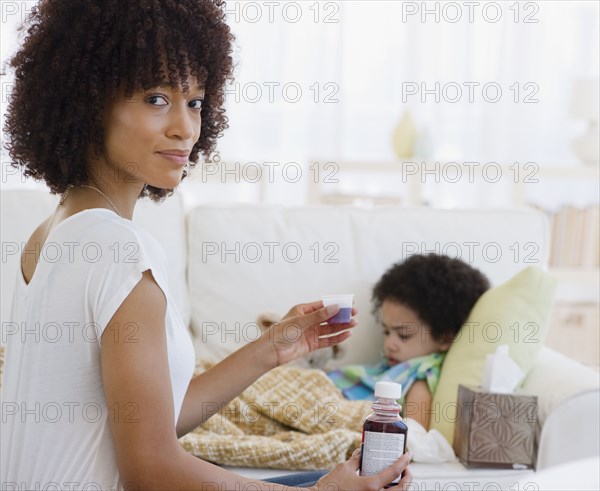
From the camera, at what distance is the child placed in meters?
2.18

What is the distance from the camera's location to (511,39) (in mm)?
4695

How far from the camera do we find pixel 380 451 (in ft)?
3.65

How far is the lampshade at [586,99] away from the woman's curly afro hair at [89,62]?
3274 millimetres

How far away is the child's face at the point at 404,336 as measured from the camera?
220 centimetres

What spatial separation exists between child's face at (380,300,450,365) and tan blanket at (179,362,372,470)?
0.67 feet

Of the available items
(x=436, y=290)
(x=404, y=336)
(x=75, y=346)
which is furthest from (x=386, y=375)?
(x=75, y=346)

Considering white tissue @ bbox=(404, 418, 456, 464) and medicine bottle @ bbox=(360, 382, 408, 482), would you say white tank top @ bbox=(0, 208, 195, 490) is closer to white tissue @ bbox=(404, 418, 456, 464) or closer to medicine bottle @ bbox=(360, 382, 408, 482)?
Result: medicine bottle @ bbox=(360, 382, 408, 482)

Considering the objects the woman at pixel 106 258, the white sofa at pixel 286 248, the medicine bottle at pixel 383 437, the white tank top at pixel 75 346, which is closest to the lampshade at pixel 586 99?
the white sofa at pixel 286 248

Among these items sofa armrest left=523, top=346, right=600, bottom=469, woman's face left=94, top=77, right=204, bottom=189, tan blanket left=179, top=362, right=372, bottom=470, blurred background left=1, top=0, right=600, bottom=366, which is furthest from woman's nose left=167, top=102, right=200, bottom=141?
blurred background left=1, top=0, right=600, bottom=366

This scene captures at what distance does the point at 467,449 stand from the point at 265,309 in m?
0.67

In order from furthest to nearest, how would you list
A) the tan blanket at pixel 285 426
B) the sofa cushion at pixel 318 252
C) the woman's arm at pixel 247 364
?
the sofa cushion at pixel 318 252
the tan blanket at pixel 285 426
the woman's arm at pixel 247 364

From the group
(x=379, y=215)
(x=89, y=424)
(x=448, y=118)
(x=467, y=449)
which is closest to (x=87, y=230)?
(x=89, y=424)

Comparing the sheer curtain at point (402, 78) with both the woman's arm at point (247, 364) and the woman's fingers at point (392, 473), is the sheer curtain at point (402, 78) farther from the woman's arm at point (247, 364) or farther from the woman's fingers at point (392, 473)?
the woman's fingers at point (392, 473)

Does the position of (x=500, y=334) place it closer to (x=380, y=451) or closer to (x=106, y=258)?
(x=380, y=451)
